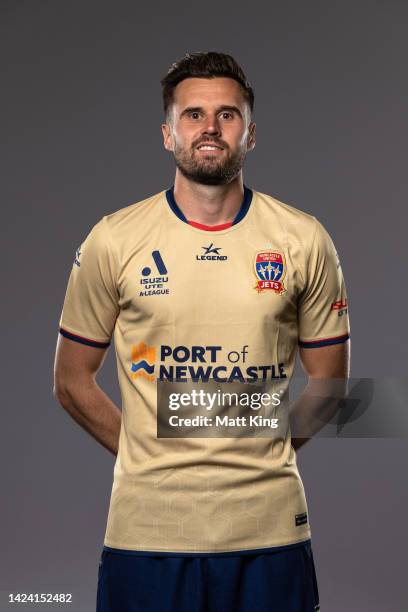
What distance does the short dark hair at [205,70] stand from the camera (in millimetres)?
3436

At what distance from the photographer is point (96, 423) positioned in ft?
12.0

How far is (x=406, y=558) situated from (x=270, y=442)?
8.01 ft

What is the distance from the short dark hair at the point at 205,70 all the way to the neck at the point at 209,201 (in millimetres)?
263

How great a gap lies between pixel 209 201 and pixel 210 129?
220mm

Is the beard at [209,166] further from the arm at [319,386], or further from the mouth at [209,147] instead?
the arm at [319,386]

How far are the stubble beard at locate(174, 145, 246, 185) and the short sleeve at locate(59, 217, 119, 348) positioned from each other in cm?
30

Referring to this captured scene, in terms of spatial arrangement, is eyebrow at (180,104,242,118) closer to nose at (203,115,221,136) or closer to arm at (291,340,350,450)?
nose at (203,115,221,136)

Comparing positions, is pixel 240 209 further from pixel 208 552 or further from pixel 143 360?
pixel 208 552

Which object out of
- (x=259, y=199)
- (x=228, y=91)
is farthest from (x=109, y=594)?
(x=228, y=91)

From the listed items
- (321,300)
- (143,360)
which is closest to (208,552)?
(143,360)

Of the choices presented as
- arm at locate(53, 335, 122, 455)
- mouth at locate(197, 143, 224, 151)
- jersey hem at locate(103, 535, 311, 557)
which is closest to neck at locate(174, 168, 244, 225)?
mouth at locate(197, 143, 224, 151)

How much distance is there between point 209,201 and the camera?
3.41 m

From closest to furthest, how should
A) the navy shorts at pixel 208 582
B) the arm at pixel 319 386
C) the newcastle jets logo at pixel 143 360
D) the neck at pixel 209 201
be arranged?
the navy shorts at pixel 208 582
the newcastle jets logo at pixel 143 360
the neck at pixel 209 201
the arm at pixel 319 386

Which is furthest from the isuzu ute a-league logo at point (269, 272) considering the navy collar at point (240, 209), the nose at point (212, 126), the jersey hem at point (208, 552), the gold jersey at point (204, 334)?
the jersey hem at point (208, 552)
